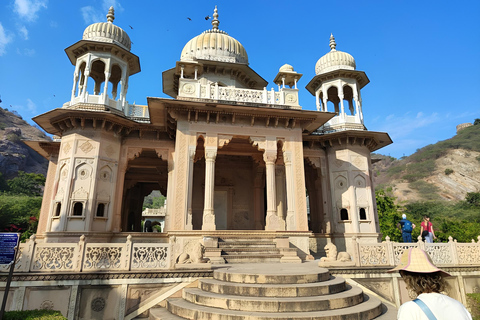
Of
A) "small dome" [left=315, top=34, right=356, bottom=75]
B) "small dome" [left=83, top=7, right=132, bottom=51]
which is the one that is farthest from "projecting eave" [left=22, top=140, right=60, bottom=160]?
"small dome" [left=315, top=34, right=356, bottom=75]

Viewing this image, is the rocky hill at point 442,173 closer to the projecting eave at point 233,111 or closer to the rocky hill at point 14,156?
the projecting eave at point 233,111

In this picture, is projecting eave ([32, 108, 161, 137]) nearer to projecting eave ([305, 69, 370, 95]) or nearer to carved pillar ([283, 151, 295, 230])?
carved pillar ([283, 151, 295, 230])

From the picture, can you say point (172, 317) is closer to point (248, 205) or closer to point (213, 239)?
point (213, 239)

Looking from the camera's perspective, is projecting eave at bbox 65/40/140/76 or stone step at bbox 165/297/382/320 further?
projecting eave at bbox 65/40/140/76

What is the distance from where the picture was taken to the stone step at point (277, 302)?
17.0ft

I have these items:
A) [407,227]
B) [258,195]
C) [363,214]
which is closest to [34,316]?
[407,227]

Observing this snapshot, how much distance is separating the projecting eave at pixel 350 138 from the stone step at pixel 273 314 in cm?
1026

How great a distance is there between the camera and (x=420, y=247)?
8.94 m

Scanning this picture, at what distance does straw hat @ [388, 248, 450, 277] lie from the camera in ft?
6.82

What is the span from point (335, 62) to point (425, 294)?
16432mm

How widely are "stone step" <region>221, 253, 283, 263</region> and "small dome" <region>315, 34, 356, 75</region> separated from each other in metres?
11.5

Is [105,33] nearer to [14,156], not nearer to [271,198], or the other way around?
[271,198]

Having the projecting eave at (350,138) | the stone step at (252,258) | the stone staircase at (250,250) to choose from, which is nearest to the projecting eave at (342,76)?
the projecting eave at (350,138)

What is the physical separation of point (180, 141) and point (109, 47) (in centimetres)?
639
